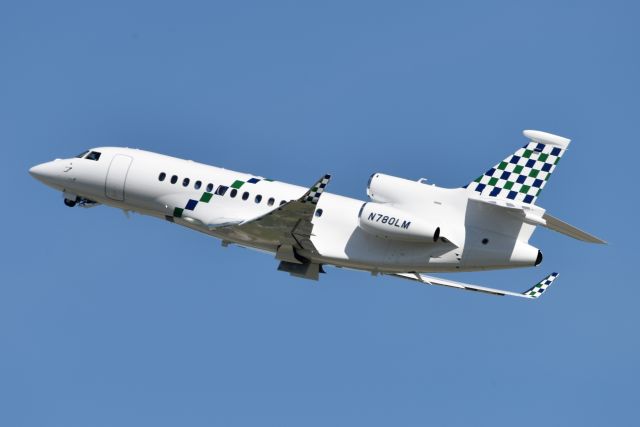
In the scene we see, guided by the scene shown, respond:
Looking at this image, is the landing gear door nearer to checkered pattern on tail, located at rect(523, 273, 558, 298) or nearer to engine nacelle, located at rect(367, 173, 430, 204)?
engine nacelle, located at rect(367, 173, 430, 204)

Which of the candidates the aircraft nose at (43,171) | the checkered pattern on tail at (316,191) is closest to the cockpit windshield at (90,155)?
the aircraft nose at (43,171)

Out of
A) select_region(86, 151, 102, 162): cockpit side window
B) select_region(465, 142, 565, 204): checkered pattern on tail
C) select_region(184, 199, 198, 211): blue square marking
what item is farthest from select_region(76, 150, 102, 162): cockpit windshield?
select_region(465, 142, 565, 204): checkered pattern on tail

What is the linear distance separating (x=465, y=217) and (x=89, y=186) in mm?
14150

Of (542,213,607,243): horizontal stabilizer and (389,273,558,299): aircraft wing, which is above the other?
(542,213,607,243): horizontal stabilizer

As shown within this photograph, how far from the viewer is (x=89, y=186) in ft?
150

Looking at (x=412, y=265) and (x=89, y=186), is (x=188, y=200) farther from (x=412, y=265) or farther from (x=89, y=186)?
(x=412, y=265)

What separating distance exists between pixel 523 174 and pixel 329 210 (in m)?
6.50

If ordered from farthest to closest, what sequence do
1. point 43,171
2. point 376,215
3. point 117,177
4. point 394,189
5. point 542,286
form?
point 43,171, point 117,177, point 542,286, point 394,189, point 376,215

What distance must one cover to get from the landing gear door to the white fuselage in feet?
0.12

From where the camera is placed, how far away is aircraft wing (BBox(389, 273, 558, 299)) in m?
43.8

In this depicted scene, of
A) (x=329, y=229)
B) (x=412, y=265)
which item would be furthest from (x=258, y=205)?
(x=412, y=265)

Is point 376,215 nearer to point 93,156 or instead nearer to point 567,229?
point 567,229

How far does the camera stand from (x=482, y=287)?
1772 inches

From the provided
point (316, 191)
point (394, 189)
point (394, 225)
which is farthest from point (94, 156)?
point (394, 225)
